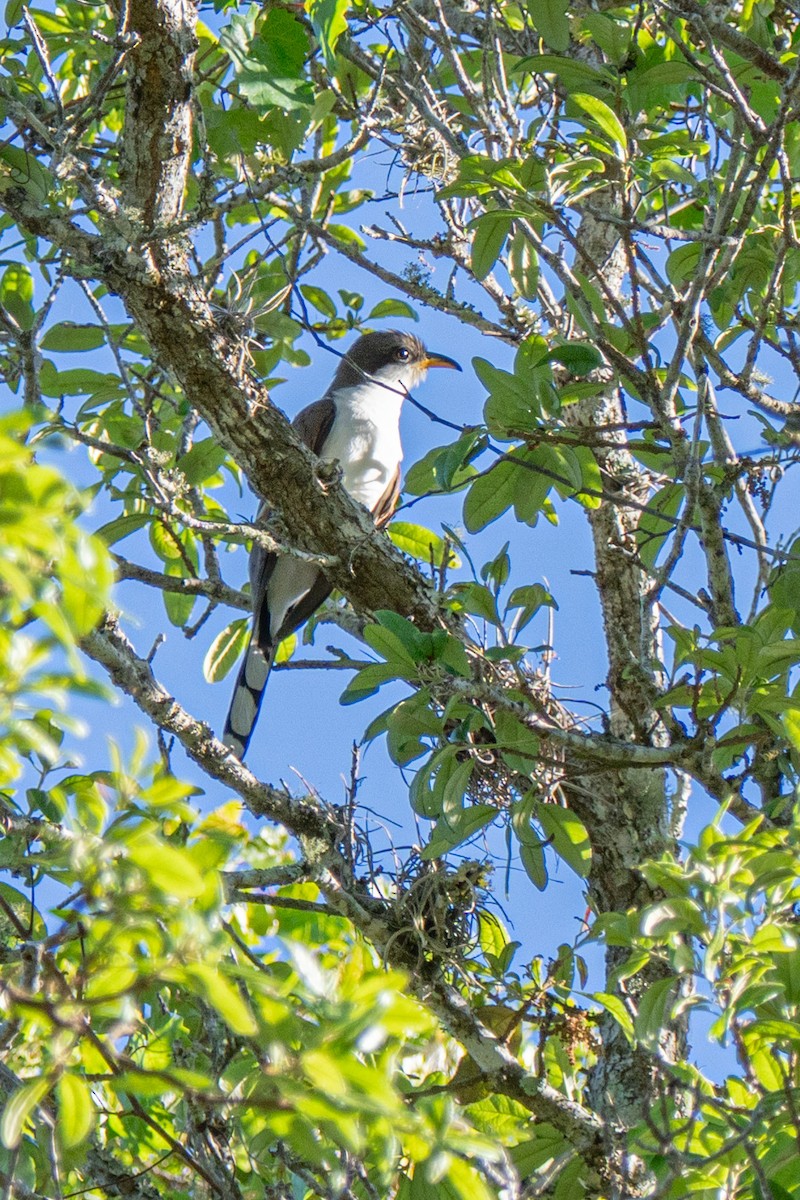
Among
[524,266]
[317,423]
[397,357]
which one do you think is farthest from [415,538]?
[397,357]

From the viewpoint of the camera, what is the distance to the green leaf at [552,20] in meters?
3.40

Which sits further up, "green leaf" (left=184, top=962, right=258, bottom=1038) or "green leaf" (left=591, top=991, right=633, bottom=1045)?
"green leaf" (left=591, top=991, right=633, bottom=1045)

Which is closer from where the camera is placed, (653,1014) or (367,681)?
(653,1014)

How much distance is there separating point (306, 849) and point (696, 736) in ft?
3.36

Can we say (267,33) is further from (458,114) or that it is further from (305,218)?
(458,114)

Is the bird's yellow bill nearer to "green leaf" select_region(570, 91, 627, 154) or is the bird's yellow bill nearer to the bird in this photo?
the bird

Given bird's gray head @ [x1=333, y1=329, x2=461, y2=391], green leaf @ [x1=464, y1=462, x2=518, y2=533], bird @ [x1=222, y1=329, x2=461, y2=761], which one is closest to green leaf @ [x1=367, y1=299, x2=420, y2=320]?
bird @ [x1=222, y1=329, x2=461, y2=761]

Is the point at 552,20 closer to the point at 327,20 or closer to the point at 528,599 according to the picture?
the point at 327,20

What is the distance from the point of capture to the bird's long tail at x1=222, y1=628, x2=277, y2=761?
225 inches

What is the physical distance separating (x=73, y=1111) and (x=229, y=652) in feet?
12.1

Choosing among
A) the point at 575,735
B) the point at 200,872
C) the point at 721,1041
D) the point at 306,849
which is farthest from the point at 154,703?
the point at 200,872

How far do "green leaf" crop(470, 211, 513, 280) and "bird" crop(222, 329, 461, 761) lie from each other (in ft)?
3.23

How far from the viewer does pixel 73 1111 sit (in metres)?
1.31

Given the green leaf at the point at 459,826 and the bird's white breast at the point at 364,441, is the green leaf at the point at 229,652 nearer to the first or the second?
the bird's white breast at the point at 364,441
